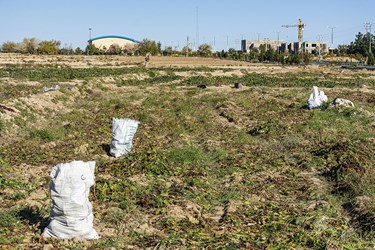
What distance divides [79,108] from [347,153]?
10.5 meters

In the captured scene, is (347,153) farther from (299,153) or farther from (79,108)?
(79,108)

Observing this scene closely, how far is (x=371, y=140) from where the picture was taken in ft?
34.2

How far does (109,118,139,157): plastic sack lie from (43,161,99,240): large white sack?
4184mm

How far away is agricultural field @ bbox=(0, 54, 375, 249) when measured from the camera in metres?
5.67

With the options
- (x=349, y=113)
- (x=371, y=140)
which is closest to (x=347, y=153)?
(x=371, y=140)

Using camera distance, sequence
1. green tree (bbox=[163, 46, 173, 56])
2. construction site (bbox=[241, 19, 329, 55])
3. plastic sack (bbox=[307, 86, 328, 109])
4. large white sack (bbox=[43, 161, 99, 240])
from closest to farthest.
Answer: large white sack (bbox=[43, 161, 99, 240]) → plastic sack (bbox=[307, 86, 328, 109]) → green tree (bbox=[163, 46, 173, 56]) → construction site (bbox=[241, 19, 329, 55])

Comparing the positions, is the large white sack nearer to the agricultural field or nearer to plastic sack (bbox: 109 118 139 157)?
the agricultural field

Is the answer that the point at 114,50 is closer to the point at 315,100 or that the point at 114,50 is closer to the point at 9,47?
the point at 9,47

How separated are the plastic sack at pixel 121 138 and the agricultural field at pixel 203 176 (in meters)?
0.22

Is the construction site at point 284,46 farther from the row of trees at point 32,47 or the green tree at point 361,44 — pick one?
the row of trees at point 32,47

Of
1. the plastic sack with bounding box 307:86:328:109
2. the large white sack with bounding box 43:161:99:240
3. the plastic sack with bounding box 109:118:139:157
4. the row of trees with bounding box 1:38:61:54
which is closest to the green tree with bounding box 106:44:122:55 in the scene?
the row of trees with bounding box 1:38:61:54

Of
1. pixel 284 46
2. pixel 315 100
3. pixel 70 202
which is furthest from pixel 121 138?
pixel 284 46

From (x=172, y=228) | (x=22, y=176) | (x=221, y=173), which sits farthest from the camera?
(x=221, y=173)

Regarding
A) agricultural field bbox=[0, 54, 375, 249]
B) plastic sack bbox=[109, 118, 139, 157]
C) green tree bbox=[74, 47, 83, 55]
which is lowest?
agricultural field bbox=[0, 54, 375, 249]
